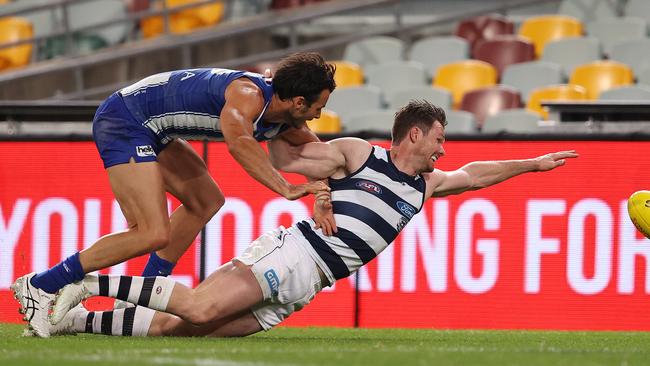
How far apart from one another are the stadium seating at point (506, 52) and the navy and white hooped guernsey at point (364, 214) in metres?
6.26

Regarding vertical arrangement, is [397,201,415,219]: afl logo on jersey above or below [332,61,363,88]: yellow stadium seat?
below

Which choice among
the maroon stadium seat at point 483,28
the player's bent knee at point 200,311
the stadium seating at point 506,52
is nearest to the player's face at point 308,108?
the player's bent knee at point 200,311

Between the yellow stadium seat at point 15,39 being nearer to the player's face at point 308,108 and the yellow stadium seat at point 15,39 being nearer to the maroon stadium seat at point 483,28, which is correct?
the maroon stadium seat at point 483,28

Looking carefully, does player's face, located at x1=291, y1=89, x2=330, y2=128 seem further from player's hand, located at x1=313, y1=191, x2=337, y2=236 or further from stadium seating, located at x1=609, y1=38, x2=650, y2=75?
stadium seating, located at x1=609, y1=38, x2=650, y2=75

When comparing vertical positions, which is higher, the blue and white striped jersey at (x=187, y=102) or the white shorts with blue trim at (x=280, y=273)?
the blue and white striped jersey at (x=187, y=102)

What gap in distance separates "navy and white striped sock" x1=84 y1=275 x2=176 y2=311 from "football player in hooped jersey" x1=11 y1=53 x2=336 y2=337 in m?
0.12

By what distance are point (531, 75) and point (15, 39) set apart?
613 centimetres

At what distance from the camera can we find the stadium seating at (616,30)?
12273 mm

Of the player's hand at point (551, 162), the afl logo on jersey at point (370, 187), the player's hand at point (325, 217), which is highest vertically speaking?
the player's hand at point (551, 162)

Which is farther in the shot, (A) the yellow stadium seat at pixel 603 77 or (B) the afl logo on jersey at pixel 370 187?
(A) the yellow stadium seat at pixel 603 77

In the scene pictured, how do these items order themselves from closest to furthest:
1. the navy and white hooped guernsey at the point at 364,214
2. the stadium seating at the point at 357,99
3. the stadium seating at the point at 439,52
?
1. the navy and white hooped guernsey at the point at 364,214
2. the stadium seating at the point at 357,99
3. the stadium seating at the point at 439,52

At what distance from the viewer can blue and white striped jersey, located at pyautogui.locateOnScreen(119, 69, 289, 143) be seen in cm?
624

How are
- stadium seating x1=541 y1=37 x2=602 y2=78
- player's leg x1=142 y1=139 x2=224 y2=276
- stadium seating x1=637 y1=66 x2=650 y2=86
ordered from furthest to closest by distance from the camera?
stadium seating x1=541 y1=37 x2=602 y2=78, stadium seating x1=637 y1=66 x2=650 y2=86, player's leg x1=142 y1=139 x2=224 y2=276

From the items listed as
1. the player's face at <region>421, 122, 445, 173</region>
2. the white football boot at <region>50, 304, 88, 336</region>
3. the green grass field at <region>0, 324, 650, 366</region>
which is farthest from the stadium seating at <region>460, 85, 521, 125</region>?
the white football boot at <region>50, 304, 88, 336</region>
